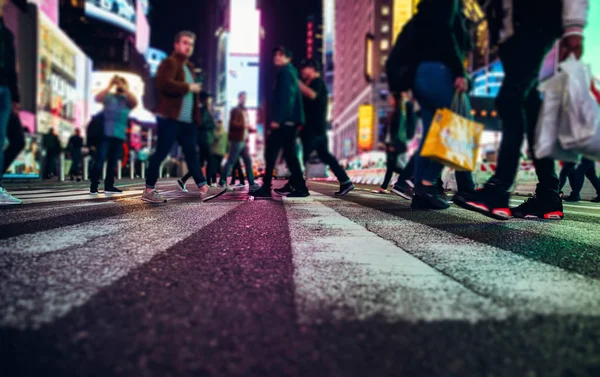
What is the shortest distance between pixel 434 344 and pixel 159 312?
639 millimetres

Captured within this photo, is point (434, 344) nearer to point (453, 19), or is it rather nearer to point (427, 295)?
point (427, 295)

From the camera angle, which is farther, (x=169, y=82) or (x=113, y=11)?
(x=113, y=11)

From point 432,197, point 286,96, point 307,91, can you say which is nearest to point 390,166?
point 307,91

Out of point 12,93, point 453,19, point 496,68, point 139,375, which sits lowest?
point 139,375

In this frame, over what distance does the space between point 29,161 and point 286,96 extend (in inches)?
474

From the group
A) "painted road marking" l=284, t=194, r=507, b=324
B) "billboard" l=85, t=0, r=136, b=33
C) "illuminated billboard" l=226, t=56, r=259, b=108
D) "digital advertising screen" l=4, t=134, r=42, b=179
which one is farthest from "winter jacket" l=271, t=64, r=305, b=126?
"illuminated billboard" l=226, t=56, r=259, b=108

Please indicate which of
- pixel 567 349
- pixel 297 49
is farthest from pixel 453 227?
pixel 297 49

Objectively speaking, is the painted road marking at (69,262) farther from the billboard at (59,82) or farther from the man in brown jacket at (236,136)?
the billboard at (59,82)

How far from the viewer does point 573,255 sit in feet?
6.60

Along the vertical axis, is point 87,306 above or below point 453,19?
below

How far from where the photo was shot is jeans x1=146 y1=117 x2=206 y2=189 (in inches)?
212

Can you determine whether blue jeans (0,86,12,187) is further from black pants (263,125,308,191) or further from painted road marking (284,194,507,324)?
painted road marking (284,194,507,324)

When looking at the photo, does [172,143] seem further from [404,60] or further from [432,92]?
[432,92]

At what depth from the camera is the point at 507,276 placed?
1.56 metres
